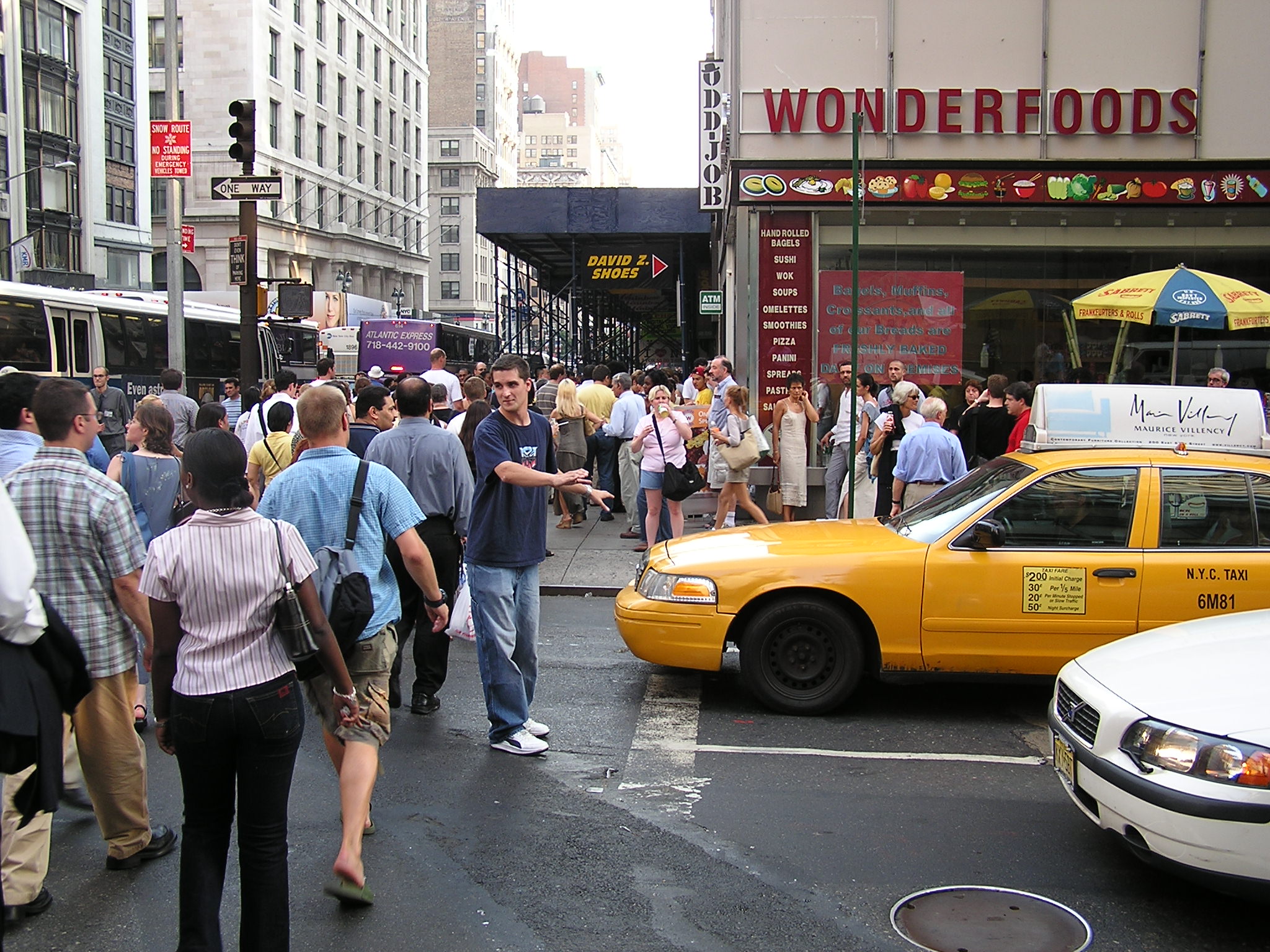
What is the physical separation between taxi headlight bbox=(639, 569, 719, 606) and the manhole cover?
8.04 feet

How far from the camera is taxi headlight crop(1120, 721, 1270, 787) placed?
3.71m

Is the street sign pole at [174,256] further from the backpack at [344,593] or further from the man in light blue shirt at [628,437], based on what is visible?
the backpack at [344,593]

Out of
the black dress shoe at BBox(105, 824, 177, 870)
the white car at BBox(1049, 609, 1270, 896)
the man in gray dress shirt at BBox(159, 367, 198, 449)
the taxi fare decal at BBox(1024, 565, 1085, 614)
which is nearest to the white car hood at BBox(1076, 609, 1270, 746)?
the white car at BBox(1049, 609, 1270, 896)

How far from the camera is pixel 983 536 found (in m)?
6.23

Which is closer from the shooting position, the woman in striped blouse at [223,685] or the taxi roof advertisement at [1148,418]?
the woman in striped blouse at [223,685]

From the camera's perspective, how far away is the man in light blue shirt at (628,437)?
13.5 m

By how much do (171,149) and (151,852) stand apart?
13809 mm

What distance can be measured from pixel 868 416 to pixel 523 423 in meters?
6.90

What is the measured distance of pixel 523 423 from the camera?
5.69 m

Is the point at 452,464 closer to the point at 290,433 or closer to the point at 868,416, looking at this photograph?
the point at 290,433

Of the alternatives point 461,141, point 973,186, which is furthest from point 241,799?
point 461,141

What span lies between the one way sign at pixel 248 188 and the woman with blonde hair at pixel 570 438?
12.4 ft

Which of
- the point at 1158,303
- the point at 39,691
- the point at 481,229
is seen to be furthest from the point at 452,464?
the point at 481,229

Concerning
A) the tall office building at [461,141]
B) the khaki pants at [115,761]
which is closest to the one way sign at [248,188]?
the khaki pants at [115,761]
